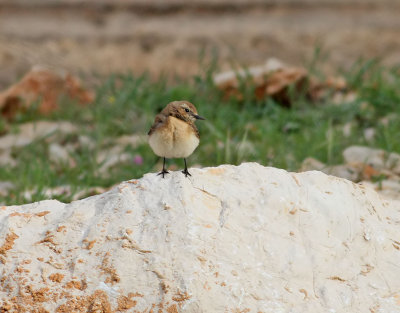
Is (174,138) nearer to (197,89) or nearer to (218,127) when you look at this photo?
(218,127)

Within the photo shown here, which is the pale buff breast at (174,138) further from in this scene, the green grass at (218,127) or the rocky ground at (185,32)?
the rocky ground at (185,32)

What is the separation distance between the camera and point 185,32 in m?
10.6

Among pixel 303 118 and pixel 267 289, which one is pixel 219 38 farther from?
pixel 267 289

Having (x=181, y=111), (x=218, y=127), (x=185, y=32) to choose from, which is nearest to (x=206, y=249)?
(x=181, y=111)

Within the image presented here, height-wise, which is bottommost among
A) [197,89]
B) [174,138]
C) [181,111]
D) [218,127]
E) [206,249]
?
[218,127]

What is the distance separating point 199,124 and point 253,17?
5.33 m

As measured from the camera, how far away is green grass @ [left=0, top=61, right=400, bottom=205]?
5254 mm

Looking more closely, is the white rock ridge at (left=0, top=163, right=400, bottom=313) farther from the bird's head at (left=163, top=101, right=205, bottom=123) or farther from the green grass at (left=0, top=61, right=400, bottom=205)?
the green grass at (left=0, top=61, right=400, bottom=205)

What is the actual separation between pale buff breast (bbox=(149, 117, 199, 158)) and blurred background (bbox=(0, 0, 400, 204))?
147 centimetres

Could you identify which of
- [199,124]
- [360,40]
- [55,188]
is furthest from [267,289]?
[360,40]

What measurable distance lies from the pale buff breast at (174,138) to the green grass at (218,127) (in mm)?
1316

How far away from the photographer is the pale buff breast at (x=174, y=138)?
10.9 ft

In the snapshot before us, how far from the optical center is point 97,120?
6.62 meters

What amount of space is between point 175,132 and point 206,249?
2.59 ft
